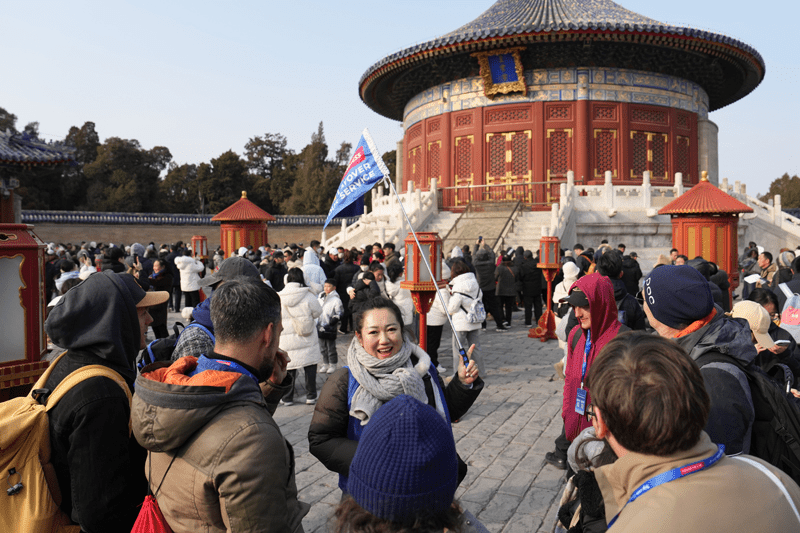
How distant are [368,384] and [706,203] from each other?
1160 centimetres

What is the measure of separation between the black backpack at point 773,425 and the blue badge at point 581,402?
1.47 metres

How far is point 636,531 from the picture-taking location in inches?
50.5

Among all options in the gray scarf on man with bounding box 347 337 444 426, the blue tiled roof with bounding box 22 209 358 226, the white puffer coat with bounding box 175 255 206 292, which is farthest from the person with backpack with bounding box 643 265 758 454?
the blue tiled roof with bounding box 22 209 358 226

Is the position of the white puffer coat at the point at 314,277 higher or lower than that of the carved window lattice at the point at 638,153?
lower

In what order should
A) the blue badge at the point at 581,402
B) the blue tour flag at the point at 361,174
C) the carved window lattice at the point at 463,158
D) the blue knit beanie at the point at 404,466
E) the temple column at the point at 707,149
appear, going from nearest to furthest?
the blue knit beanie at the point at 404,466 < the blue badge at the point at 581,402 < the blue tour flag at the point at 361,174 < the carved window lattice at the point at 463,158 < the temple column at the point at 707,149

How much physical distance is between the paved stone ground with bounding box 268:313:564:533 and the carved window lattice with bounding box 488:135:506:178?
15704 mm

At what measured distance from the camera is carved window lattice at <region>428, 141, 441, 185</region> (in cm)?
2496

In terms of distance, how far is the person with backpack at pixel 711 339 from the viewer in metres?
1.94

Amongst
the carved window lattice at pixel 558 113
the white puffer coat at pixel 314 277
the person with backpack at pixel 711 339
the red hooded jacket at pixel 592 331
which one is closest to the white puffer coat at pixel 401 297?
the white puffer coat at pixel 314 277

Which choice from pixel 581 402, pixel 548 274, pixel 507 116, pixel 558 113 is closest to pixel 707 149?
pixel 558 113

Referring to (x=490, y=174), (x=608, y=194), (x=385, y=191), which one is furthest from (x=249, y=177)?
(x=608, y=194)

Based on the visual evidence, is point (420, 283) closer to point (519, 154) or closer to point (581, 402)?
point (581, 402)

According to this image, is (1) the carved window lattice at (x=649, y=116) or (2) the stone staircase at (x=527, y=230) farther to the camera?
(1) the carved window lattice at (x=649, y=116)

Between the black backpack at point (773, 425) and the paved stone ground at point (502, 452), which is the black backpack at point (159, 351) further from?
the black backpack at point (773, 425)
